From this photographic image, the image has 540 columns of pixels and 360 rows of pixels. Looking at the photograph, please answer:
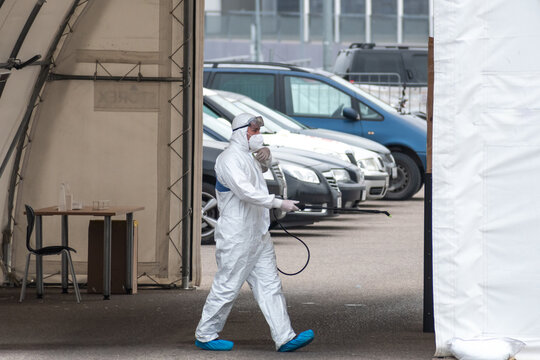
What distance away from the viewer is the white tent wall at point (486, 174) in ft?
25.2

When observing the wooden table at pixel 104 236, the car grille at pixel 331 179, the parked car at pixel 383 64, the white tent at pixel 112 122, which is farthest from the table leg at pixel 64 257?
the parked car at pixel 383 64

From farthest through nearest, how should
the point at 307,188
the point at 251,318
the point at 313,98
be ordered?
the point at 313,98, the point at 307,188, the point at 251,318

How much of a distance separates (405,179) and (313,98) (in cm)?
229

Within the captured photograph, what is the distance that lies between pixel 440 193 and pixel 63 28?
16.9ft

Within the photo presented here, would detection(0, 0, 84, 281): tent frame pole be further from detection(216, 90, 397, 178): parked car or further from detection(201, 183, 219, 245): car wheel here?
detection(216, 90, 397, 178): parked car

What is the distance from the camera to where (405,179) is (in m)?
22.7

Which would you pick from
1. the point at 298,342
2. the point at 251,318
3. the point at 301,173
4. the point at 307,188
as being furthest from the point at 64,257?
the point at 301,173

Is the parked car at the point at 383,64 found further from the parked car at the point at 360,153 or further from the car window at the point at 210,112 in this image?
the car window at the point at 210,112

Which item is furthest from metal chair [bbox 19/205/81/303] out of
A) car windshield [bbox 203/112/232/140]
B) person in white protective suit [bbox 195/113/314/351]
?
car windshield [bbox 203/112/232/140]

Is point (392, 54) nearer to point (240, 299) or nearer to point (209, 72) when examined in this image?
point (209, 72)

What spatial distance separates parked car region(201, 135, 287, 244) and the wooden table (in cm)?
335

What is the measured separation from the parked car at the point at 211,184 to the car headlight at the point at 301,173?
0.62 m

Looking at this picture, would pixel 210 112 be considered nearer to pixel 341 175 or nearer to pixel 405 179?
pixel 341 175

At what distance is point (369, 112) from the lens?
22.4 m
